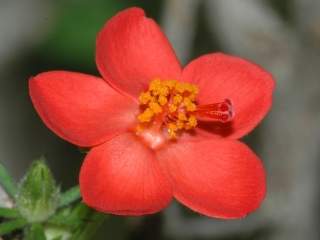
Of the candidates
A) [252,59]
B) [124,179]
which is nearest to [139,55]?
[124,179]

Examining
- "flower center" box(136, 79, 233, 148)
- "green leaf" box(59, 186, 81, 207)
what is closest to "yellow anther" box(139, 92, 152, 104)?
"flower center" box(136, 79, 233, 148)

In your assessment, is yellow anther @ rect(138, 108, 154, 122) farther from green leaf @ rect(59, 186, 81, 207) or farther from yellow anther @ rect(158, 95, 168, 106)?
green leaf @ rect(59, 186, 81, 207)

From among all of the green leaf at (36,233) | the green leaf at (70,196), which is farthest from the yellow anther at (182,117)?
the green leaf at (36,233)

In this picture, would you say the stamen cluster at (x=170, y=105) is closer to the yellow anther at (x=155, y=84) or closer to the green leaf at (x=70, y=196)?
the yellow anther at (x=155, y=84)

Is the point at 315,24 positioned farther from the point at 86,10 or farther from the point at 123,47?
the point at 86,10

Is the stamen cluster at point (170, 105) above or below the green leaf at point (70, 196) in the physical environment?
above

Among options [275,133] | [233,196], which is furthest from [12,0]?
[233,196]

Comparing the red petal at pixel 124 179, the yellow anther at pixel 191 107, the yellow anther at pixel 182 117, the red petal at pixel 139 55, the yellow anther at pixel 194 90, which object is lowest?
the red petal at pixel 124 179
